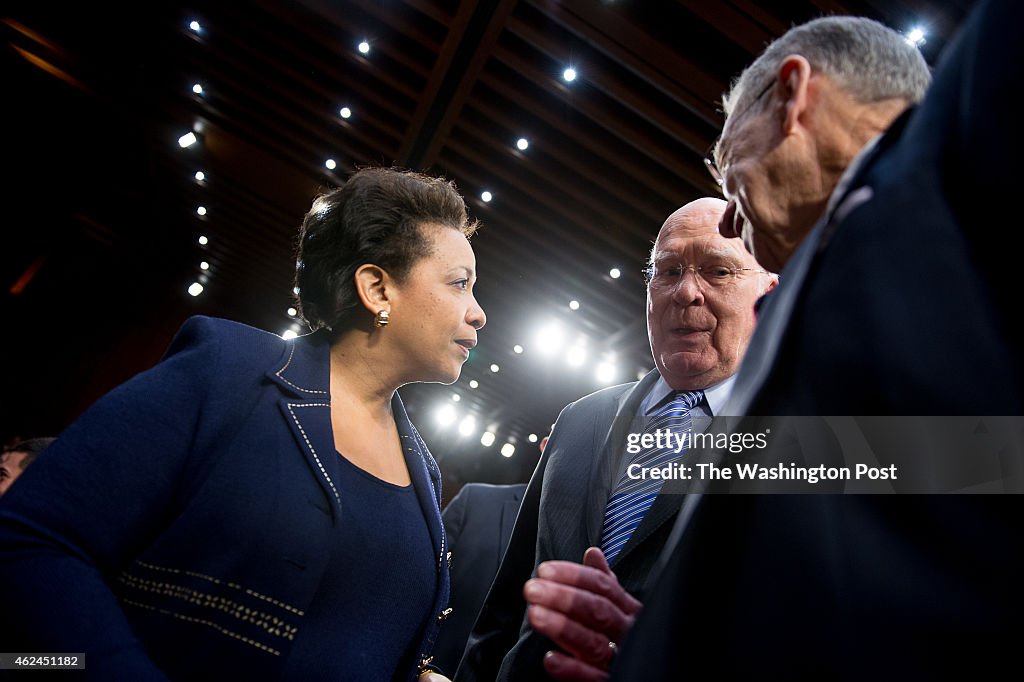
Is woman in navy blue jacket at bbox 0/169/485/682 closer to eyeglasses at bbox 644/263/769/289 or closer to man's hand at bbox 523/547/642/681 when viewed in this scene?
man's hand at bbox 523/547/642/681

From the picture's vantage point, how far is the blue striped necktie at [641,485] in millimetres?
1414

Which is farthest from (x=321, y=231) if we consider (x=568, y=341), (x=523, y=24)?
(x=568, y=341)

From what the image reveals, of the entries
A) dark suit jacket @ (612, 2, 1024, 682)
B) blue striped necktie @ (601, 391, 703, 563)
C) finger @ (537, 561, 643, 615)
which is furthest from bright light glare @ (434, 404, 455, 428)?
dark suit jacket @ (612, 2, 1024, 682)

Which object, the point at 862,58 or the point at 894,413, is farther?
the point at 862,58

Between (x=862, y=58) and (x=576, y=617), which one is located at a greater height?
(x=862, y=58)

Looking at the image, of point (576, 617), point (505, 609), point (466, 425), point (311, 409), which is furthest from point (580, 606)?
point (466, 425)

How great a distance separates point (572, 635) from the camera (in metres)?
0.87

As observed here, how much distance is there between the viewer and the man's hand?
2.86 feet

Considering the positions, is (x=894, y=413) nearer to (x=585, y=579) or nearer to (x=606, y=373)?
(x=585, y=579)

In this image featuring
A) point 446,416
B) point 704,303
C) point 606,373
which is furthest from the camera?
point 446,416

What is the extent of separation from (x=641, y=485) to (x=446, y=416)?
12.6 m

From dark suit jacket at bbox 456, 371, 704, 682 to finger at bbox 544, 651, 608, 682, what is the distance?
0.37m

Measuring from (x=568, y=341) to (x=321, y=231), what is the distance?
24.3ft

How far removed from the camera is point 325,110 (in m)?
6.30
